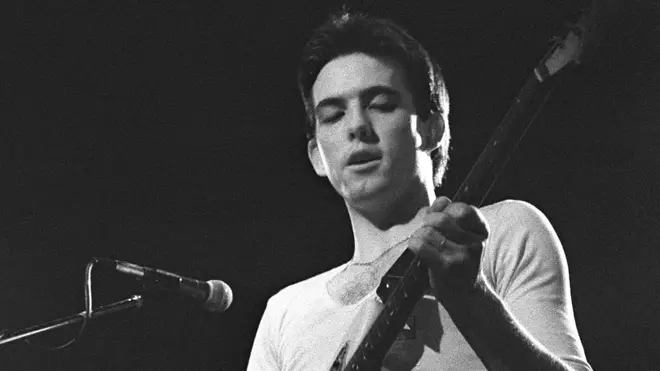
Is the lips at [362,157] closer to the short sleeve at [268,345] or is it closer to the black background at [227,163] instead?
the short sleeve at [268,345]

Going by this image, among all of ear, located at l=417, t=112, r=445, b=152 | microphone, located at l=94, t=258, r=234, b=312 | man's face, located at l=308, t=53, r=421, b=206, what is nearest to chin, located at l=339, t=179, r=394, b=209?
man's face, located at l=308, t=53, r=421, b=206

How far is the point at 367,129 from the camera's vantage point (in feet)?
5.98

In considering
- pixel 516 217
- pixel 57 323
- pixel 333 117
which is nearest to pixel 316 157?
pixel 333 117

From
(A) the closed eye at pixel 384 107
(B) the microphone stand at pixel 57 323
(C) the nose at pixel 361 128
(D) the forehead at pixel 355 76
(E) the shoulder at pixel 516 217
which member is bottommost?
(B) the microphone stand at pixel 57 323

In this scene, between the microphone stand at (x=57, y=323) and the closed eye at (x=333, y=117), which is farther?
the microphone stand at (x=57, y=323)

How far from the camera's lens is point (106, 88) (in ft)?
11.7

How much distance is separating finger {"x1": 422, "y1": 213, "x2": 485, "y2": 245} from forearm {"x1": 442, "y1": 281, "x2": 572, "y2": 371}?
10 centimetres

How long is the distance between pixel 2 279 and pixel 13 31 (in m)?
1.18

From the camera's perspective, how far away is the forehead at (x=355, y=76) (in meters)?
1.91

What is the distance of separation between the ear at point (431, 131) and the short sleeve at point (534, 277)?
1.02 feet

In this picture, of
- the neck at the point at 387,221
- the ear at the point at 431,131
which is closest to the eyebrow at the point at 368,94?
the ear at the point at 431,131

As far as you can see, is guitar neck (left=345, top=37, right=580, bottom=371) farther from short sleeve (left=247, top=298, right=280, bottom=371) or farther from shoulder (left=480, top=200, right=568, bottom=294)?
short sleeve (left=247, top=298, right=280, bottom=371)

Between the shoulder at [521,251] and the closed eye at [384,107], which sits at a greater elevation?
the closed eye at [384,107]

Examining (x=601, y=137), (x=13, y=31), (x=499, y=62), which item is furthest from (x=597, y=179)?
(x=13, y=31)
